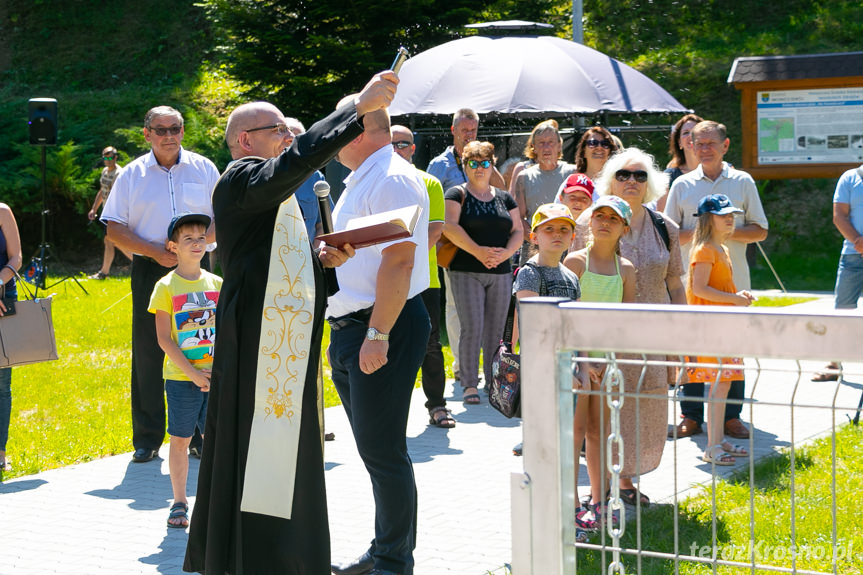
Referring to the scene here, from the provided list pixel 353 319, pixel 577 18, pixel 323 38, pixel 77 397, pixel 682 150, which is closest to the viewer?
pixel 353 319

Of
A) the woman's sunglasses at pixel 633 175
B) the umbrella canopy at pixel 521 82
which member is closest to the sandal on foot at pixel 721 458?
the woman's sunglasses at pixel 633 175

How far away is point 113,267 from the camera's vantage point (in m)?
22.4

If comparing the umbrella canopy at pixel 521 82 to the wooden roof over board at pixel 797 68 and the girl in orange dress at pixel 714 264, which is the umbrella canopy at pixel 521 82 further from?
the girl in orange dress at pixel 714 264

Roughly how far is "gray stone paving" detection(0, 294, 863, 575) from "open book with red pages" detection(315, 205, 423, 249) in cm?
176

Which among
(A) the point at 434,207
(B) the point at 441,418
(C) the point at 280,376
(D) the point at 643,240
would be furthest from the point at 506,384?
(B) the point at 441,418

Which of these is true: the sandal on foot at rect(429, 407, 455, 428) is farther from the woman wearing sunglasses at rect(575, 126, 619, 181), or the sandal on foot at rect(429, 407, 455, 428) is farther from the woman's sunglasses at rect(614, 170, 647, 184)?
the woman's sunglasses at rect(614, 170, 647, 184)

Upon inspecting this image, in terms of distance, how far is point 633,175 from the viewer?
6.16m

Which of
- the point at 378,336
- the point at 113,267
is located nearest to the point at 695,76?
the point at 113,267

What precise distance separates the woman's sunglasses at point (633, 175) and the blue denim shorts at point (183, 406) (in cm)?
267

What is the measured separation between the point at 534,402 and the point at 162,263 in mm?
4807

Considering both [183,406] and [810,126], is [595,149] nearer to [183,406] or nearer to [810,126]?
[183,406]

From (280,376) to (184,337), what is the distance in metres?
1.83

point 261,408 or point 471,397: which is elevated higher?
point 261,408

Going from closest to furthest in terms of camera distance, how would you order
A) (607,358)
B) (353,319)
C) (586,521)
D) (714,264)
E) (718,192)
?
(607,358), (353,319), (586,521), (714,264), (718,192)
